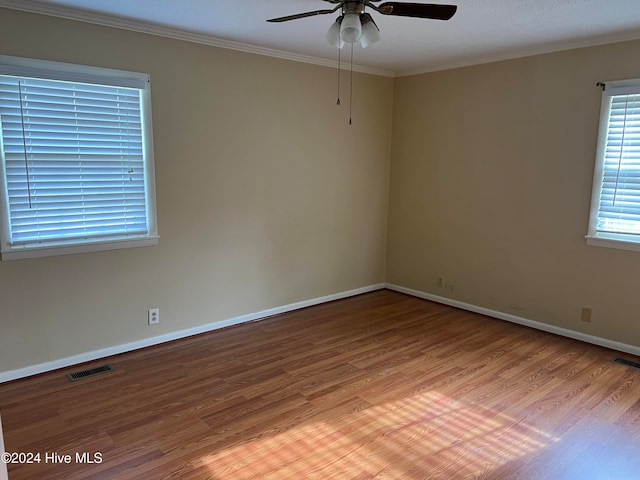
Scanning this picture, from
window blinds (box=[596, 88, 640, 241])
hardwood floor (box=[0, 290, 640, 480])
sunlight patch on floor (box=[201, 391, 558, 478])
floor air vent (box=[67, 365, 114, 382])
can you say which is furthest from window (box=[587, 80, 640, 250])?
floor air vent (box=[67, 365, 114, 382])

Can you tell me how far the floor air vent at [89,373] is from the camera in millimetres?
3117

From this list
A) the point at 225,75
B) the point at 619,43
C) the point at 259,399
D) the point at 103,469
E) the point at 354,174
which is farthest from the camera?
the point at 354,174

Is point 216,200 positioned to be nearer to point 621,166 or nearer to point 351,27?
point 351,27

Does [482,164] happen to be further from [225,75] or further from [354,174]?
[225,75]

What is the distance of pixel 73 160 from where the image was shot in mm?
3119

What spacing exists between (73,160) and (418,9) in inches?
96.0

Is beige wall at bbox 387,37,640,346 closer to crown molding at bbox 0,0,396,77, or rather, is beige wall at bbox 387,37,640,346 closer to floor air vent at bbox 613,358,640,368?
floor air vent at bbox 613,358,640,368

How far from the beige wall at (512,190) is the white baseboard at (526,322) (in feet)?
0.15

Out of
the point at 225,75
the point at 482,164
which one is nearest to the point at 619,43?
the point at 482,164

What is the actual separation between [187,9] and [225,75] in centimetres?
85

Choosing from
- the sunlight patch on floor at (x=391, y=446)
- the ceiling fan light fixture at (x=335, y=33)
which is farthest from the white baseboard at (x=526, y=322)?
the ceiling fan light fixture at (x=335, y=33)

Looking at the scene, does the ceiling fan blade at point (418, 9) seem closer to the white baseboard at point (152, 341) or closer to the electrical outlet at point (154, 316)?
the electrical outlet at point (154, 316)

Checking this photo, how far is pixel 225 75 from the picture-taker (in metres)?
3.77

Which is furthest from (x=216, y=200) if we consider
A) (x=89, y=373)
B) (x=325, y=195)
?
(x=89, y=373)
